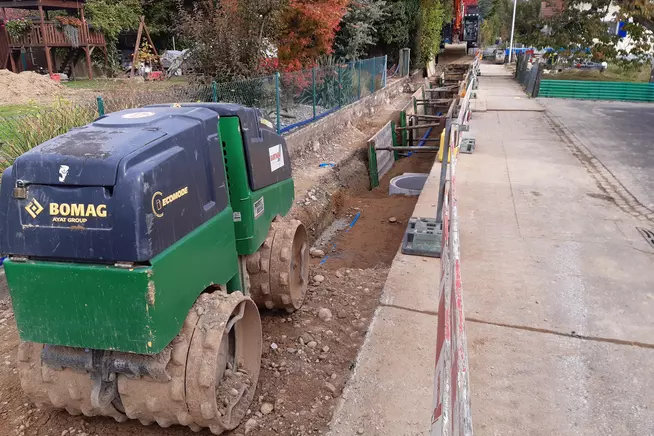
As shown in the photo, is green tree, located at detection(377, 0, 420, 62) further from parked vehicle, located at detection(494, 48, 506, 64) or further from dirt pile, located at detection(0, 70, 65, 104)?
parked vehicle, located at detection(494, 48, 506, 64)

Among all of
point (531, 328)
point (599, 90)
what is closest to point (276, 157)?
point (531, 328)

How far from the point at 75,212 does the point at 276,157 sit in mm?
2047

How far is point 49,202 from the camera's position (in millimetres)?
2529

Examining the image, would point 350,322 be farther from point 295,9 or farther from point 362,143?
point 295,9

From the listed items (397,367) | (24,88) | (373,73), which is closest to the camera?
(397,367)

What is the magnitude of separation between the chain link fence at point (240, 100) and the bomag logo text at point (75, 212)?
158 inches

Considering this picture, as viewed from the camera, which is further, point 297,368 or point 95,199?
point 297,368

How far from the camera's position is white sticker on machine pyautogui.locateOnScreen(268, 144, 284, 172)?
13.7 ft

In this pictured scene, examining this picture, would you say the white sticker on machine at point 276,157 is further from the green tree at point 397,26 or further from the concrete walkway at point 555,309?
the green tree at point 397,26

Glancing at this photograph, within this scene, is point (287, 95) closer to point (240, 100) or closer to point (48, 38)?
point (240, 100)

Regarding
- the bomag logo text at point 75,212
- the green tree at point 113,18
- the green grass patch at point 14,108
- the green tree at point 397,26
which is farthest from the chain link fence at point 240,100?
the green tree at point 113,18

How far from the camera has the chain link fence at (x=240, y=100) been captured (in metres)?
6.21

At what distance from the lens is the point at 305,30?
1347 centimetres

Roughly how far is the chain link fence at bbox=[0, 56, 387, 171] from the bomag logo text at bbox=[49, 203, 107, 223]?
4.02 metres
